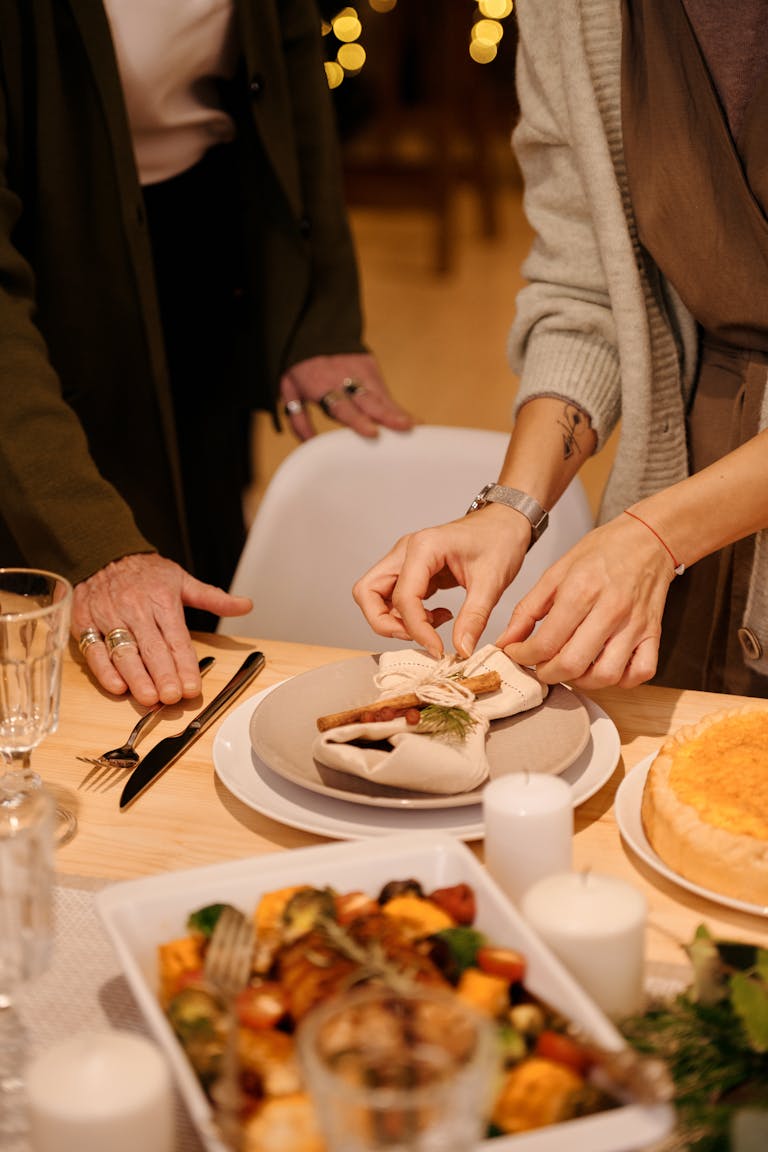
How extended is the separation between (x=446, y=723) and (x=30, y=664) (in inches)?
14.1

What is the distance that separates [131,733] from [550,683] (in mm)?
421

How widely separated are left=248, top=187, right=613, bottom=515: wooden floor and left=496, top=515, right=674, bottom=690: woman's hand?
9.32 ft

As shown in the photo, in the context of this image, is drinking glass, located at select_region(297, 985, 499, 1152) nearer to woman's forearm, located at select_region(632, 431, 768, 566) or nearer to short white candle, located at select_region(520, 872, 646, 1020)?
short white candle, located at select_region(520, 872, 646, 1020)

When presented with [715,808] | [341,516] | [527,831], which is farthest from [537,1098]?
[341,516]

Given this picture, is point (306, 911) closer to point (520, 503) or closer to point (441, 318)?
point (520, 503)

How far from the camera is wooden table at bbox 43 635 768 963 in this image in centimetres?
99

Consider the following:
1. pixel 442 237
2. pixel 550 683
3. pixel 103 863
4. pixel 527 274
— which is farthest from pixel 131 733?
pixel 442 237

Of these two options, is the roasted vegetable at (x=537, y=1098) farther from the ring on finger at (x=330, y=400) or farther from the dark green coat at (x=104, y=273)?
the ring on finger at (x=330, y=400)

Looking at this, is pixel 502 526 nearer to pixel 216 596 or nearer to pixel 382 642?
pixel 216 596

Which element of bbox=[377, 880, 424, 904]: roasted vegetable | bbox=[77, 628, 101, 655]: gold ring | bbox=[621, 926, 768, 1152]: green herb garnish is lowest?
bbox=[77, 628, 101, 655]: gold ring

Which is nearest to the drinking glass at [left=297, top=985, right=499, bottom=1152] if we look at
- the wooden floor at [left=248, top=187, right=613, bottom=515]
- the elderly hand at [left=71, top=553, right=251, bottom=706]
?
the elderly hand at [left=71, top=553, right=251, bottom=706]

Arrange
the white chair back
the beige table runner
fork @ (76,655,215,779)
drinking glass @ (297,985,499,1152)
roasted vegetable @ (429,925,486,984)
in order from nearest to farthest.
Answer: drinking glass @ (297,985,499,1152), roasted vegetable @ (429,925,486,984), the beige table runner, fork @ (76,655,215,779), the white chair back

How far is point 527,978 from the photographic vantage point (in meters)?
0.75

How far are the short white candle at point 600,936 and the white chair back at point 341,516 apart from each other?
105 centimetres
